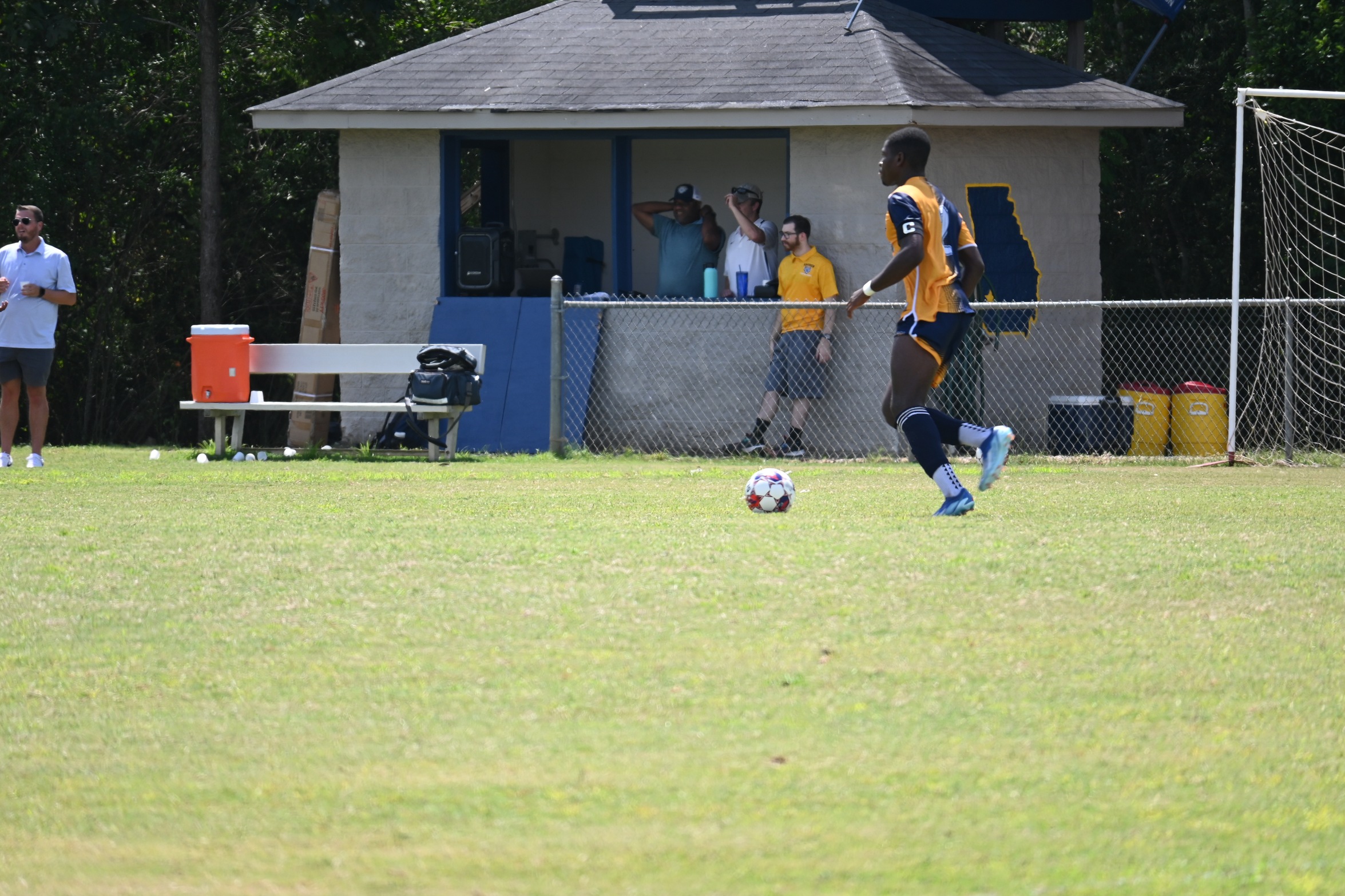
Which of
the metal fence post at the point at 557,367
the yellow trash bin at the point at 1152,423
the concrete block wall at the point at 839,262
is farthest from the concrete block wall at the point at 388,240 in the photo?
the yellow trash bin at the point at 1152,423

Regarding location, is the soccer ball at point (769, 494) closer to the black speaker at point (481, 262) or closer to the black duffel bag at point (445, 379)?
the black duffel bag at point (445, 379)

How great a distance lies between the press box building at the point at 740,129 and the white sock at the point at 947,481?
21.7ft

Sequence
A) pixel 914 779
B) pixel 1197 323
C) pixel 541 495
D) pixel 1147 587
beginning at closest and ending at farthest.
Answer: pixel 914 779
pixel 1147 587
pixel 541 495
pixel 1197 323

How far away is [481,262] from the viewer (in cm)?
1705

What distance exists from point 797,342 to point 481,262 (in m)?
3.54

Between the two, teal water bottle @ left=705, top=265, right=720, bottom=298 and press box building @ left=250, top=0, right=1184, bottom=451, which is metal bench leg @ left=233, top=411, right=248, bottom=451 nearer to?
press box building @ left=250, top=0, right=1184, bottom=451

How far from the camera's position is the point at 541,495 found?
431 inches

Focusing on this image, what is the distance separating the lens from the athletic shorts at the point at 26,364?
1349 cm

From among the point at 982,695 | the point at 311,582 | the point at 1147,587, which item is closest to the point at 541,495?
the point at 311,582

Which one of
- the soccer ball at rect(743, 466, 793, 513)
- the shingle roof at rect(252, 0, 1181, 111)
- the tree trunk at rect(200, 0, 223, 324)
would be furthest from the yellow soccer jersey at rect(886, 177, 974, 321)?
the tree trunk at rect(200, 0, 223, 324)

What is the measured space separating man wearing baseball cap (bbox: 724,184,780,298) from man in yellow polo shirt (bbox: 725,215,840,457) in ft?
2.34

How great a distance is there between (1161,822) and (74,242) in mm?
18963

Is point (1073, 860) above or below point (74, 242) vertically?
below

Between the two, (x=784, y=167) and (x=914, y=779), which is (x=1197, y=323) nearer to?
(x=784, y=167)
